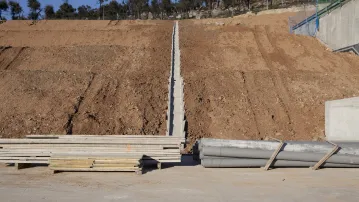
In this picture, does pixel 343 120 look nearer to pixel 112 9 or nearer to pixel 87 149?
pixel 87 149

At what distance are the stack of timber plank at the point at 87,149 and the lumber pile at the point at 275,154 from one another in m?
0.84

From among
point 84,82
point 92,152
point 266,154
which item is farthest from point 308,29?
point 92,152

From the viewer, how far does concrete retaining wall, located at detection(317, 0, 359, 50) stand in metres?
18.9

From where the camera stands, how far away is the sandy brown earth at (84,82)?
14023mm

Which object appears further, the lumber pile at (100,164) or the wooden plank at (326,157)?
the wooden plank at (326,157)

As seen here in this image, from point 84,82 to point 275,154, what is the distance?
9.99 metres

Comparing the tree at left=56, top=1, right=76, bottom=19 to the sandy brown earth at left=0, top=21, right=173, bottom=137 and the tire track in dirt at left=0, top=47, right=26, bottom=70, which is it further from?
the tire track in dirt at left=0, top=47, right=26, bottom=70

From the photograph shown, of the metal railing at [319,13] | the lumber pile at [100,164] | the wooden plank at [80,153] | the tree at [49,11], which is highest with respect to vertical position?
the tree at [49,11]

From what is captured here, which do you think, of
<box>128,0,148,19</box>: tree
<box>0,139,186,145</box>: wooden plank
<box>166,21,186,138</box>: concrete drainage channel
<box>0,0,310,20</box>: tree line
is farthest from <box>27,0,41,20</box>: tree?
<box>0,139,186,145</box>: wooden plank

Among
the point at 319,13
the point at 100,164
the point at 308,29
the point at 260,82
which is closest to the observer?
the point at 100,164

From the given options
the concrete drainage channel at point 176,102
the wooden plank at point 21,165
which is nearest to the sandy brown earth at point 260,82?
the concrete drainage channel at point 176,102

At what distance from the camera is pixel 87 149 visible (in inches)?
364

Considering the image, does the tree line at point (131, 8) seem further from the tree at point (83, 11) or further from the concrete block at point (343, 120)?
the concrete block at point (343, 120)

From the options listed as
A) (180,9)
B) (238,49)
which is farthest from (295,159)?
(180,9)
